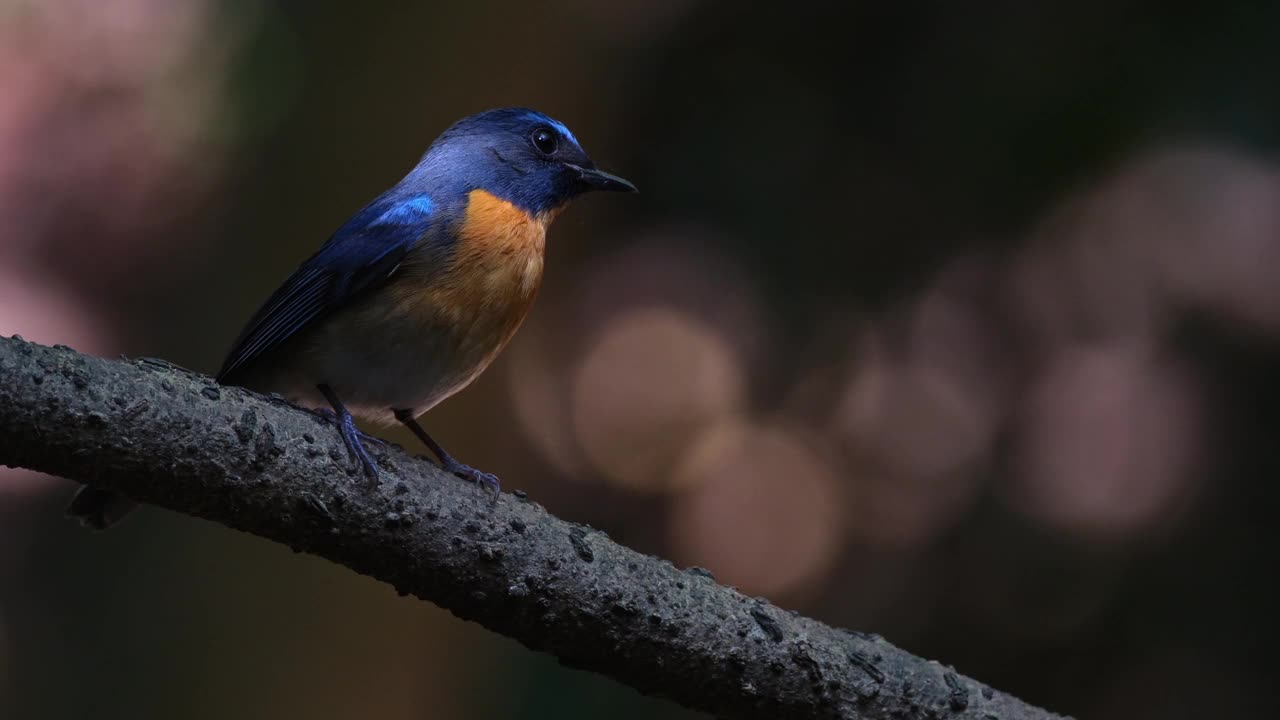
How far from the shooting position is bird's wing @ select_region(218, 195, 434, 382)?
9.26 ft

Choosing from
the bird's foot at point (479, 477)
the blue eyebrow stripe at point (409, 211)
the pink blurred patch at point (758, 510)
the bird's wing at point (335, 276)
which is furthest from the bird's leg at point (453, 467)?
the pink blurred patch at point (758, 510)

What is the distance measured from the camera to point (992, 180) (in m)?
4.33

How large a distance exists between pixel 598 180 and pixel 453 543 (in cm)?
162

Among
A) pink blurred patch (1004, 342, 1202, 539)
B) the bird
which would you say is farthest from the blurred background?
the bird

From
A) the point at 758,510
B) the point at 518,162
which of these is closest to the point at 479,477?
the point at 518,162

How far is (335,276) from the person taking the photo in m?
2.87

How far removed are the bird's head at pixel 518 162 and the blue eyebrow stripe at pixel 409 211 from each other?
157 millimetres

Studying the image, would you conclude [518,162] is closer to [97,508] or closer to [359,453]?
[97,508]

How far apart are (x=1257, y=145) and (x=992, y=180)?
2.72 feet

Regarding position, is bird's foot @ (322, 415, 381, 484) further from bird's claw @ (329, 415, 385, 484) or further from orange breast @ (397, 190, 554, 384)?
orange breast @ (397, 190, 554, 384)

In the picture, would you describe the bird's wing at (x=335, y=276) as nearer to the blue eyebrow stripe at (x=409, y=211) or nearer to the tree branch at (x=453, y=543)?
the blue eyebrow stripe at (x=409, y=211)

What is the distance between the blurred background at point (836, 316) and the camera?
4.00 metres

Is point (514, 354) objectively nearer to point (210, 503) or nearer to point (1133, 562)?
point (1133, 562)

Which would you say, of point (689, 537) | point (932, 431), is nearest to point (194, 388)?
point (689, 537)
